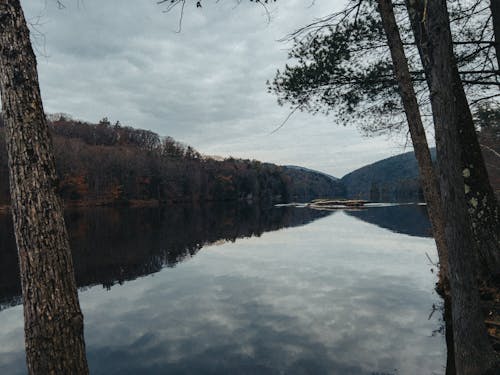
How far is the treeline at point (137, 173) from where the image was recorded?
75.3 meters

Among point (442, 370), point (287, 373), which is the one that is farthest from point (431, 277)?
point (287, 373)

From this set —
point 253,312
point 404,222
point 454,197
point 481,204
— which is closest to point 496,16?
point 481,204

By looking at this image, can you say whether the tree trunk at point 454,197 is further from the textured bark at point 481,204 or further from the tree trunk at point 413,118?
the textured bark at point 481,204

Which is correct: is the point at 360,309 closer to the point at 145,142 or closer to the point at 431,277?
the point at 431,277

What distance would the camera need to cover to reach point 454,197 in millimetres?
3637

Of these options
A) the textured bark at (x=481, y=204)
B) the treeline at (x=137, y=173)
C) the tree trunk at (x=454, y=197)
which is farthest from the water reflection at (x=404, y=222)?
the treeline at (x=137, y=173)

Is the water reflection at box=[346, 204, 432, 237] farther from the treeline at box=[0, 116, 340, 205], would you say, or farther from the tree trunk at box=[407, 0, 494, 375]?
the treeline at box=[0, 116, 340, 205]

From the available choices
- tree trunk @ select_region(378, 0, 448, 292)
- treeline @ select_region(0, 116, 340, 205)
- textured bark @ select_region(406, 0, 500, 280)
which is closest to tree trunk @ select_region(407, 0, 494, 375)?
tree trunk @ select_region(378, 0, 448, 292)

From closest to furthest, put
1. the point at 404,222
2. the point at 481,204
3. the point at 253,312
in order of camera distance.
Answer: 1. the point at 481,204
2. the point at 253,312
3. the point at 404,222

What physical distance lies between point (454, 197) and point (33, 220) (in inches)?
188

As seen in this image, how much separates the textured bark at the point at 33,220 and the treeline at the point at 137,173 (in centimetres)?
4342

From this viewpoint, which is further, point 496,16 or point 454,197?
point 496,16

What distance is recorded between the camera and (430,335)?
6590 mm

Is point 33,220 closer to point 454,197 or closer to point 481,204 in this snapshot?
point 454,197
